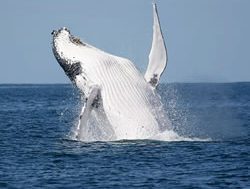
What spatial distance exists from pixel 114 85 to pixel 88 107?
97 centimetres

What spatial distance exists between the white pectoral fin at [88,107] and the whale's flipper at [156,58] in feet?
4.63

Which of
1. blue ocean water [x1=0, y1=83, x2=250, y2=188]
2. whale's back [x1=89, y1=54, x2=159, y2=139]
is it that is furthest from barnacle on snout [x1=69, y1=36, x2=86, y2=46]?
blue ocean water [x1=0, y1=83, x2=250, y2=188]

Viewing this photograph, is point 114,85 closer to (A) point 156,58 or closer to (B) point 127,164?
(A) point 156,58

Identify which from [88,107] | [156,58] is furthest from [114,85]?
[156,58]

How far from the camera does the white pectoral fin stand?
24070 mm

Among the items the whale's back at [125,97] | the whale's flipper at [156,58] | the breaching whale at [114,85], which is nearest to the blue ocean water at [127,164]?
the whale's back at [125,97]

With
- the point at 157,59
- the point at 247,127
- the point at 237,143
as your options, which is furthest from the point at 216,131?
the point at 157,59

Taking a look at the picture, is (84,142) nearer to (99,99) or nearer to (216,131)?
(99,99)

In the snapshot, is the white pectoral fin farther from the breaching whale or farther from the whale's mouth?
the whale's mouth

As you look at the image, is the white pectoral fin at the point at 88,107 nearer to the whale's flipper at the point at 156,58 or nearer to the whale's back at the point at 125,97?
the whale's back at the point at 125,97

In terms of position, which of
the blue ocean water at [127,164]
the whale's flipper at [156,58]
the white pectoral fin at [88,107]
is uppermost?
the whale's flipper at [156,58]

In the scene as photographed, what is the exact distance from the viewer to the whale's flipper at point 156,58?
24703 millimetres

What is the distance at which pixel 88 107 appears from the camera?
24219 millimetres

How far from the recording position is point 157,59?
24844 mm
